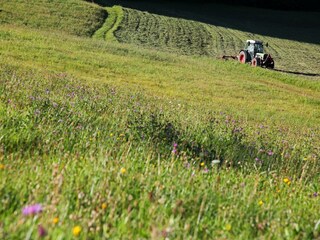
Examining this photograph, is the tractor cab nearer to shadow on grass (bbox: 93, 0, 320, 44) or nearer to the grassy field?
Answer: the grassy field

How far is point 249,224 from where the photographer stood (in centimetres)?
317

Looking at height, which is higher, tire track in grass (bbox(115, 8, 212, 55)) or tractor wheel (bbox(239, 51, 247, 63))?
tractor wheel (bbox(239, 51, 247, 63))

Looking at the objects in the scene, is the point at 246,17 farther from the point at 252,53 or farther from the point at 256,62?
the point at 256,62

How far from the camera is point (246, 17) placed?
74562mm

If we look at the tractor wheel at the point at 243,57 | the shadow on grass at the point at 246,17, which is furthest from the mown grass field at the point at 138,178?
the shadow on grass at the point at 246,17

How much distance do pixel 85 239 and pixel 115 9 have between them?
53.4m

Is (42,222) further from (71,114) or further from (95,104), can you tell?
(95,104)

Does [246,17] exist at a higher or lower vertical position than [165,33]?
lower

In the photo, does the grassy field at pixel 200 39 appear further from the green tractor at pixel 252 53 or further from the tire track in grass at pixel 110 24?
the green tractor at pixel 252 53

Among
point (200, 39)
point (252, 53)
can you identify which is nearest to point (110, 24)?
point (200, 39)

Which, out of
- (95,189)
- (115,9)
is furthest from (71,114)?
(115,9)

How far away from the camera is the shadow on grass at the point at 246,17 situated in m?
62.1

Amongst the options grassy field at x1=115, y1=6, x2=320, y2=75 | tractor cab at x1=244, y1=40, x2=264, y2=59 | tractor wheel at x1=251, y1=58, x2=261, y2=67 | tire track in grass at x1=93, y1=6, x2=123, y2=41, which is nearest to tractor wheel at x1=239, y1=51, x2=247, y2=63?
tractor cab at x1=244, y1=40, x2=264, y2=59

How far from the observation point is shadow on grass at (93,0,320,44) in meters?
62.1
